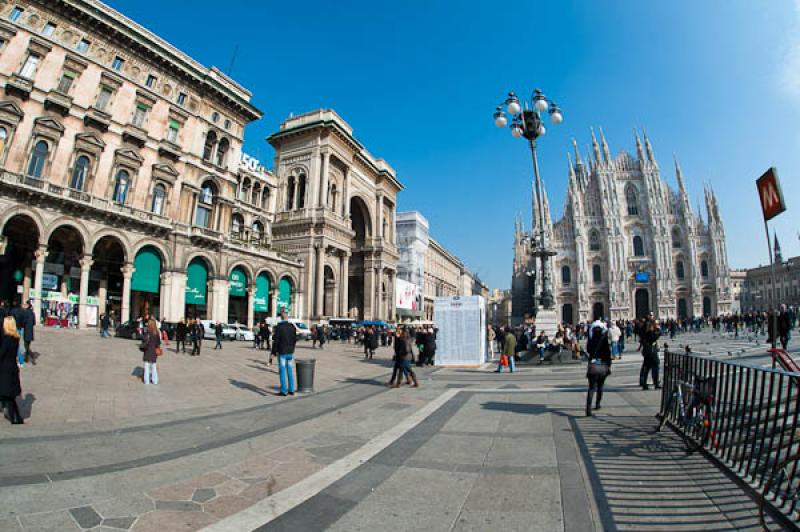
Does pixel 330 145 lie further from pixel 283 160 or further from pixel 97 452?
pixel 97 452

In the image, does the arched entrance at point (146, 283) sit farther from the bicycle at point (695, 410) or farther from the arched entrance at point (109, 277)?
the bicycle at point (695, 410)

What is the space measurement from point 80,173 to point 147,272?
22.8 feet

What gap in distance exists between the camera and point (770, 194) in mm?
5246

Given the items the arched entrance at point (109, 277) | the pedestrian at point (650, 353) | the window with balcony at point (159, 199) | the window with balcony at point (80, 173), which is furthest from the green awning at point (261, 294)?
the pedestrian at point (650, 353)

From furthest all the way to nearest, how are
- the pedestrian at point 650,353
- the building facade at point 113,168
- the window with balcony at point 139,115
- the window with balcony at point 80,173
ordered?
the window with balcony at point 139,115
the window with balcony at point 80,173
the building facade at point 113,168
the pedestrian at point 650,353

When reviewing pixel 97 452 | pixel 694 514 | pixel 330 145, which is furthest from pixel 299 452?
pixel 330 145

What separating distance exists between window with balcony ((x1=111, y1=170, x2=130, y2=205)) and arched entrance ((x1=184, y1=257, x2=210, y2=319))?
6.12 m

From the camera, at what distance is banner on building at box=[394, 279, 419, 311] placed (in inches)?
2109

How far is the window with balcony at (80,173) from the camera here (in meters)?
24.0

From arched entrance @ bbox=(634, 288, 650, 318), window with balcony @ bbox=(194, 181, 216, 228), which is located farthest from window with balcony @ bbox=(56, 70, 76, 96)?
arched entrance @ bbox=(634, 288, 650, 318)

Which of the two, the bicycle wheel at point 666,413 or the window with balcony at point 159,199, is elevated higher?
the window with balcony at point 159,199

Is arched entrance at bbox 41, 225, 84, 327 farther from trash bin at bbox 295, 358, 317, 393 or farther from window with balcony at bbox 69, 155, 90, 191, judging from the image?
trash bin at bbox 295, 358, 317, 393

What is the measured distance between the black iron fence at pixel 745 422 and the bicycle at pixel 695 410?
0.01 meters

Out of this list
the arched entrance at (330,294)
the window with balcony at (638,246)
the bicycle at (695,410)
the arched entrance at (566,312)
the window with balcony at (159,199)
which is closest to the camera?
the bicycle at (695,410)
